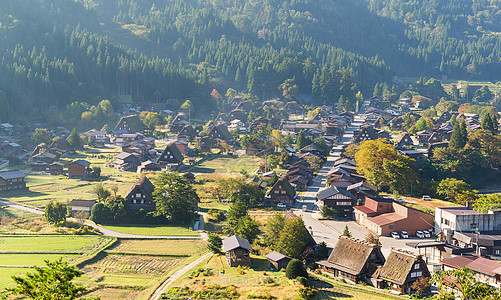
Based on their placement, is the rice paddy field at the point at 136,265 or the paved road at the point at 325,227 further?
the paved road at the point at 325,227

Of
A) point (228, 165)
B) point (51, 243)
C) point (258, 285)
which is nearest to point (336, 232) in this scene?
point (258, 285)

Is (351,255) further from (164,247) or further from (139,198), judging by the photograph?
(139,198)

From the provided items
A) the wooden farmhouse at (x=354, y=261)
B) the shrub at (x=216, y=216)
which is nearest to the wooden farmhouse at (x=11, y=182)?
the shrub at (x=216, y=216)

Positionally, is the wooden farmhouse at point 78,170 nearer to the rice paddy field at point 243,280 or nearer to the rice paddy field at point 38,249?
the rice paddy field at point 38,249

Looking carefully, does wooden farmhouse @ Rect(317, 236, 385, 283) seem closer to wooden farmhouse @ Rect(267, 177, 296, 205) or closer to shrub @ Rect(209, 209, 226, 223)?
shrub @ Rect(209, 209, 226, 223)

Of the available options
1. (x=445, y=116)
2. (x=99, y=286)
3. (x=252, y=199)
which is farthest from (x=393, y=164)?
(x=445, y=116)
